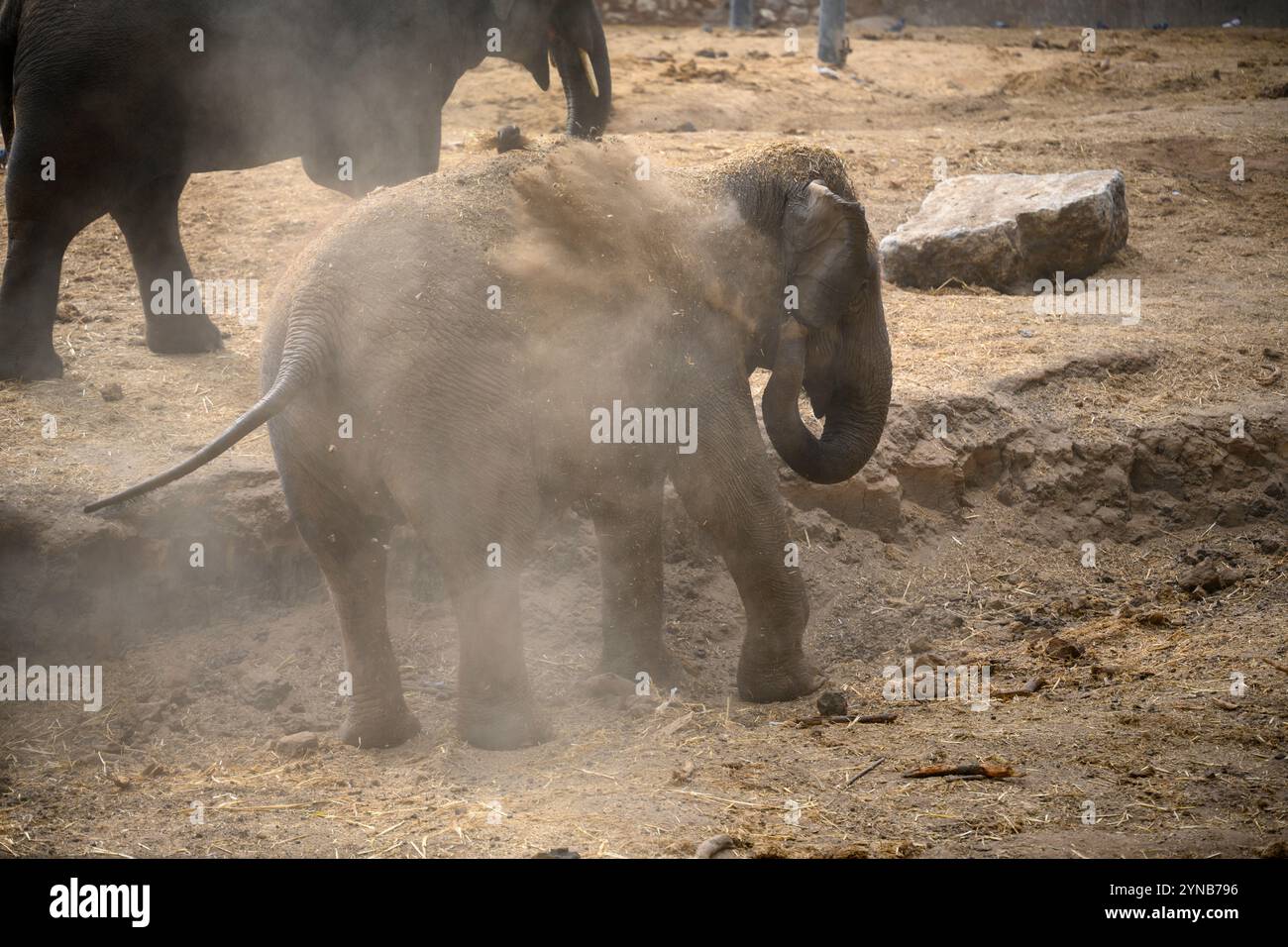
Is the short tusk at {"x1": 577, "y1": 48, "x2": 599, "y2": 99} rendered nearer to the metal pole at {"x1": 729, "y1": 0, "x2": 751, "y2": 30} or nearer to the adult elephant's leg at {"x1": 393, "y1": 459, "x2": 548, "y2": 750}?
the adult elephant's leg at {"x1": 393, "y1": 459, "x2": 548, "y2": 750}

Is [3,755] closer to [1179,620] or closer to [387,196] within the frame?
[387,196]

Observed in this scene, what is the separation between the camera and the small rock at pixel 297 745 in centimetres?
552

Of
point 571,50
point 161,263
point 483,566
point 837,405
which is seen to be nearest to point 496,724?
point 483,566

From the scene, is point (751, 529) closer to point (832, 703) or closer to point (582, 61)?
point (832, 703)

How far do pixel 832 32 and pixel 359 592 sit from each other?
47.6 feet

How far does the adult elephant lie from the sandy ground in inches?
23.9

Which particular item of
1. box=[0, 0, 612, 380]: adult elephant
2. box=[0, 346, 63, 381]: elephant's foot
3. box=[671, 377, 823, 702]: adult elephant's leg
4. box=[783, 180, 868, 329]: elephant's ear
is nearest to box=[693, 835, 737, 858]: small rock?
box=[671, 377, 823, 702]: adult elephant's leg

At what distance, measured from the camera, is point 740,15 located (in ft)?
67.2

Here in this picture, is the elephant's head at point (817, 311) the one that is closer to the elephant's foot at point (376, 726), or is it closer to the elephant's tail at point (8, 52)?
the elephant's foot at point (376, 726)

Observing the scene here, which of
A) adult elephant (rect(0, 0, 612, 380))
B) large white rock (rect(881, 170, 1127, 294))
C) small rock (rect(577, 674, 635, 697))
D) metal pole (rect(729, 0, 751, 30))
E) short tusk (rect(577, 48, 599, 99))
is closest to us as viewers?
small rock (rect(577, 674, 635, 697))

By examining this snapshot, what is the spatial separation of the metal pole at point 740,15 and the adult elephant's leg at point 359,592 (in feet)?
55.2

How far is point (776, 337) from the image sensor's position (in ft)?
20.5

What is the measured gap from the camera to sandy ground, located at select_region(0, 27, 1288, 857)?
4.55 metres

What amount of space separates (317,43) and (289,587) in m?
3.43
